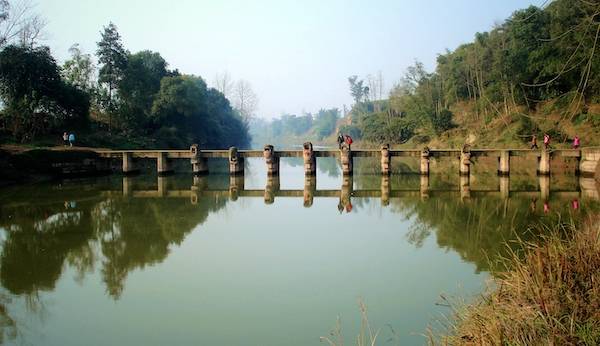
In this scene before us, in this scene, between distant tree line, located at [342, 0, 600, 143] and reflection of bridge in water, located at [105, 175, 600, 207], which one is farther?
distant tree line, located at [342, 0, 600, 143]

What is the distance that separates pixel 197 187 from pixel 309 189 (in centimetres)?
545

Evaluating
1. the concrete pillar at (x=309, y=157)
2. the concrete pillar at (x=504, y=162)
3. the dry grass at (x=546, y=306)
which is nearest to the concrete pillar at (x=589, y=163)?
the concrete pillar at (x=504, y=162)

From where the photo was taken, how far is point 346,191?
73.2ft

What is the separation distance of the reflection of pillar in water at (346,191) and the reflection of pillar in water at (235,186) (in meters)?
4.43

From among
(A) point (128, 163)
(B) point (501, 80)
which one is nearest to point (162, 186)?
(A) point (128, 163)

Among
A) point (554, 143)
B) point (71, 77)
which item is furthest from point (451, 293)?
point (71, 77)

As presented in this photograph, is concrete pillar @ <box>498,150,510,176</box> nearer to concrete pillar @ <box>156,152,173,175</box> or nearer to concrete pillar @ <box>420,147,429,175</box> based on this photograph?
concrete pillar @ <box>420,147,429,175</box>

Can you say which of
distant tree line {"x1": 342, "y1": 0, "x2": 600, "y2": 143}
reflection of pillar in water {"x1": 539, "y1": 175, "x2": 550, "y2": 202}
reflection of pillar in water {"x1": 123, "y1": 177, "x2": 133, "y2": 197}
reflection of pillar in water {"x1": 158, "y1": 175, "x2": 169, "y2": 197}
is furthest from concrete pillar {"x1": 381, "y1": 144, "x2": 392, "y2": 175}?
reflection of pillar in water {"x1": 123, "y1": 177, "x2": 133, "y2": 197}

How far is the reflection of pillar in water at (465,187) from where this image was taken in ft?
65.3

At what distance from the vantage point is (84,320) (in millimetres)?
6965

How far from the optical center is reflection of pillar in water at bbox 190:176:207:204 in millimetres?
19922

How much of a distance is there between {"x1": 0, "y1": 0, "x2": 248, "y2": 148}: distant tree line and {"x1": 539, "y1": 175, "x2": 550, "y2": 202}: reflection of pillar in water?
91.2 feet

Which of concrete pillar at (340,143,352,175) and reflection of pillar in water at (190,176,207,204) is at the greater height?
concrete pillar at (340,143,352,175)

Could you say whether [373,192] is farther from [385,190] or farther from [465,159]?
[465,159]
